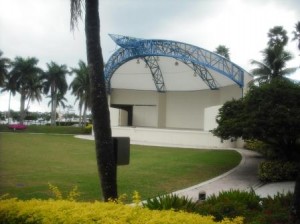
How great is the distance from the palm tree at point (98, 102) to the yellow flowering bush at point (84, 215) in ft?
5.01

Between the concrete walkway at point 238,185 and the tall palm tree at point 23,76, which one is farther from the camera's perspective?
the tall palm tree at point 23,76

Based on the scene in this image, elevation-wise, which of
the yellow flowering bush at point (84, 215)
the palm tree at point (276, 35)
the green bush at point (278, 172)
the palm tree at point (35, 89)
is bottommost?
the green bush at point (278, 172)

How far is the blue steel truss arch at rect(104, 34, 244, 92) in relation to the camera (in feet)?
126

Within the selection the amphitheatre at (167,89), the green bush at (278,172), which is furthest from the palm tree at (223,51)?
the green bush at (278,172)

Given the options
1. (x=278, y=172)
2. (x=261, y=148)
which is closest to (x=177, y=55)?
(x=261, y=148)

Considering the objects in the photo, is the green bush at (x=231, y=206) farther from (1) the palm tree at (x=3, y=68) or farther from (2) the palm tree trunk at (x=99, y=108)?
(1) the palm tree at (x=3, y=68)

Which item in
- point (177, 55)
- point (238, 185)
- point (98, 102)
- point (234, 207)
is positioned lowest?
point (238, 185)

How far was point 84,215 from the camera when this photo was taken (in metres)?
4.87

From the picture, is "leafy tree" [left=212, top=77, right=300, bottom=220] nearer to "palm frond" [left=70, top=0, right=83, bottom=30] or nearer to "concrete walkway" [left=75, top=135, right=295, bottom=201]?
"concrete walkway" [left=75, top=135, right=295, bottom=201]

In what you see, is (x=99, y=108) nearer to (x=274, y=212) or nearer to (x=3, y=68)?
(x=274, y=212)

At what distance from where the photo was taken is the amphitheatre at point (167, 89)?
128 feet

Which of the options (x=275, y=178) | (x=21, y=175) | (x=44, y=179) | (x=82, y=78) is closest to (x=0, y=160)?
(x=21, y=175)

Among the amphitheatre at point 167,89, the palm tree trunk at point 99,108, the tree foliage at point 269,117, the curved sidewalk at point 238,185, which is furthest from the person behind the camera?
the amphitheatre at point 167,89

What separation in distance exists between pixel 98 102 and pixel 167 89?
48.1 metres
